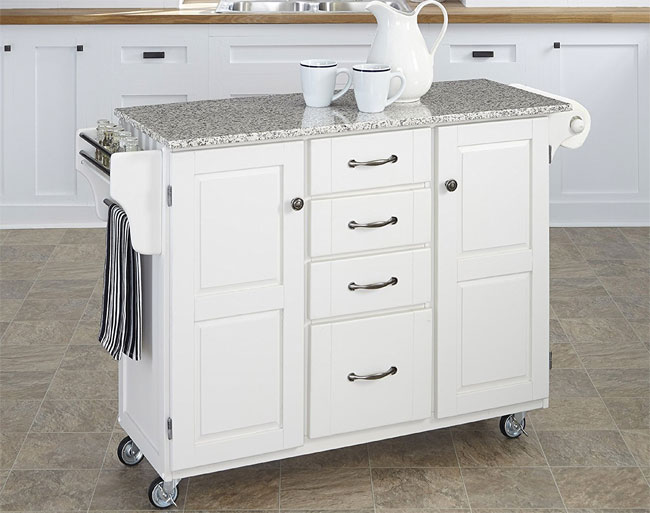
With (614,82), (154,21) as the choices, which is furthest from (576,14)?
(154,21)

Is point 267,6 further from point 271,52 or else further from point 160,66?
point 160,66

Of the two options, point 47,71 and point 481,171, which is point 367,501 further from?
point 47,71

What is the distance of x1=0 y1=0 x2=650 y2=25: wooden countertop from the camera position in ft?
15.1

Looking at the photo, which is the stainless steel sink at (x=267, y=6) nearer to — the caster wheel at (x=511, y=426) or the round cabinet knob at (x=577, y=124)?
the round cabinet knob at (x=577, y=124)

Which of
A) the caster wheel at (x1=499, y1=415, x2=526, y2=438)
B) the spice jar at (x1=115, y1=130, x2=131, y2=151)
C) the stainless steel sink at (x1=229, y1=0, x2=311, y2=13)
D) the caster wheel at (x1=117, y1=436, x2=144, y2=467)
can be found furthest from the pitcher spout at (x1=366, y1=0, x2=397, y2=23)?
the stainless steel sink at (x1=229, y1=0, x2=311, y2=13)

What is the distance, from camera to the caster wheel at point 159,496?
2668mm

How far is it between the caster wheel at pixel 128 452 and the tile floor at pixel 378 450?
0.03 metres

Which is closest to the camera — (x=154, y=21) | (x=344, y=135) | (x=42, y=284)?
(x=344, y=135)

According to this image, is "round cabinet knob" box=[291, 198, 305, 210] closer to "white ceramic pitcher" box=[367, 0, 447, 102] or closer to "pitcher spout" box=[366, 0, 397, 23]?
"white ceramic pitcher" box=[367, 0, 447, 102]

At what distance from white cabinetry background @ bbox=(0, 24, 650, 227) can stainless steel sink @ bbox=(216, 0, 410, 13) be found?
0.37 meters

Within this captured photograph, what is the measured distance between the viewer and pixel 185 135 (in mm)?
2436

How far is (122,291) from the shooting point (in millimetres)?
2607

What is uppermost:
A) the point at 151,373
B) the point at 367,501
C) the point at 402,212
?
the point at 402,212

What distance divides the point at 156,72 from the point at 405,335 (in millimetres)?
2312
